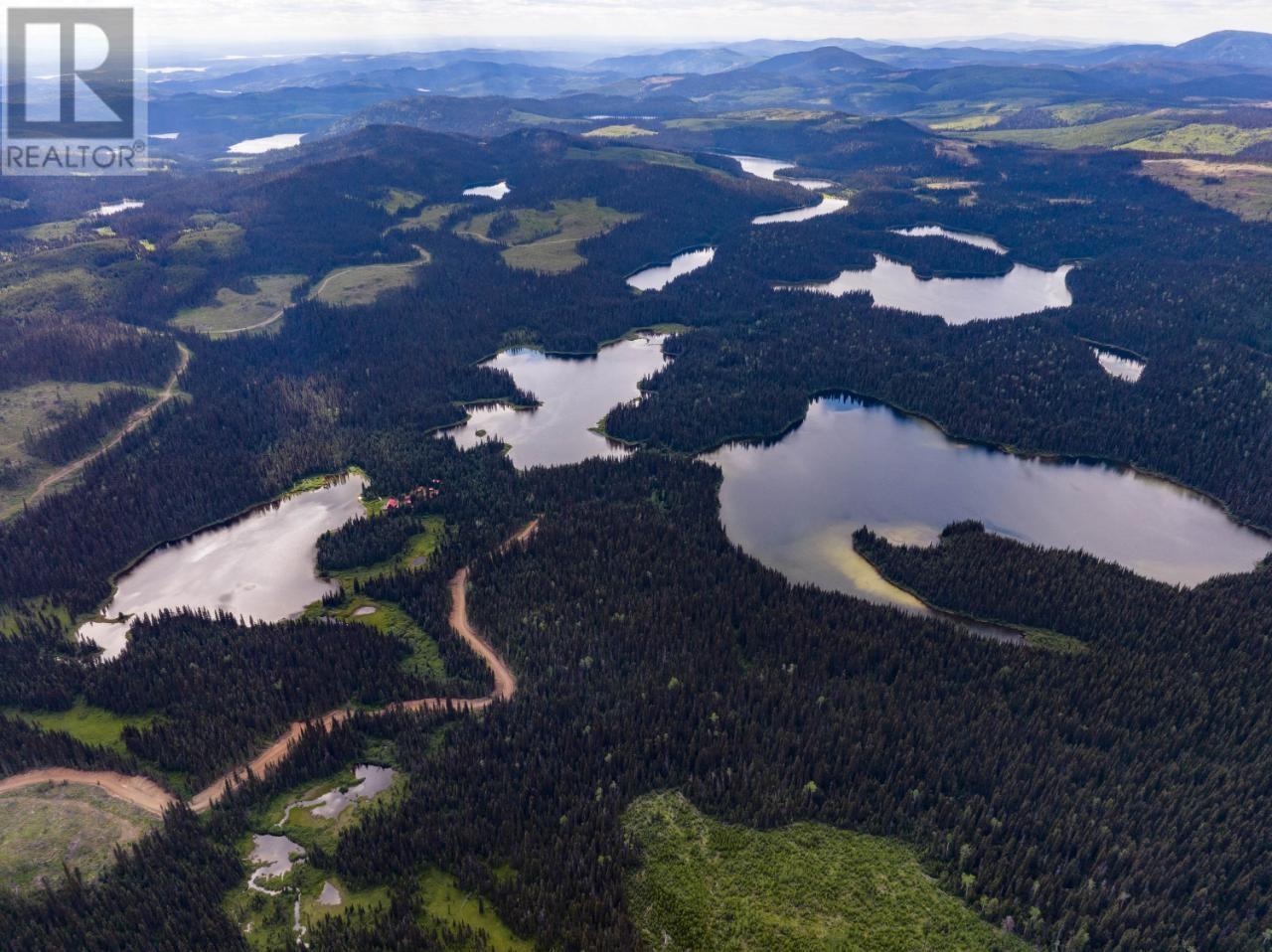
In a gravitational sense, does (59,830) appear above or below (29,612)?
below

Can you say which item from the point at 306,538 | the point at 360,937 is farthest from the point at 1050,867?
the point at 306,538

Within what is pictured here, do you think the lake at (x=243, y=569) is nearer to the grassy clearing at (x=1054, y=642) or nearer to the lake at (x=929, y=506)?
the lake at (x=929, y=506)

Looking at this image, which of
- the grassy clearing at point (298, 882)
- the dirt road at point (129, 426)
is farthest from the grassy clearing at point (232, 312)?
the grassy clearing at point (298, 882)

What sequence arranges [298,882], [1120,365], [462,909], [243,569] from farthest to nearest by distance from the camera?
[1120,365] < [243,569] < [298,882] < [462,909]

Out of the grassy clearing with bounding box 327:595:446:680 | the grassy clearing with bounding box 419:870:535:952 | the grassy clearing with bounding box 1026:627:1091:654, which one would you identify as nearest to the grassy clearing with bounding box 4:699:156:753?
the grassy clearing with bounding box 327:595:446:680

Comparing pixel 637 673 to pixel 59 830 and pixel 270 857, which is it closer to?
pixel 270 857

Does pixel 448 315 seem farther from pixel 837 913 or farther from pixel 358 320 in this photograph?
pixel 837 913

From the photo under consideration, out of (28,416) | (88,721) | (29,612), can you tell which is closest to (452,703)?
(88,721)
